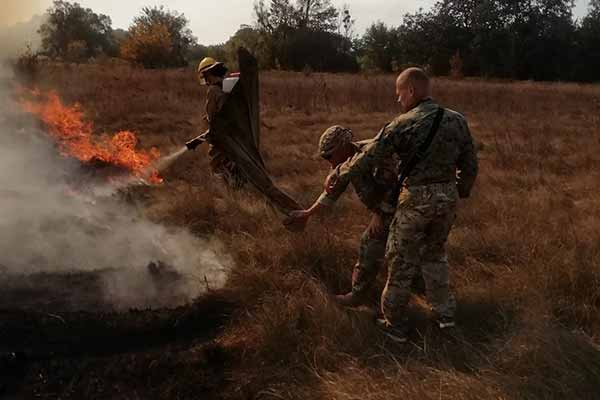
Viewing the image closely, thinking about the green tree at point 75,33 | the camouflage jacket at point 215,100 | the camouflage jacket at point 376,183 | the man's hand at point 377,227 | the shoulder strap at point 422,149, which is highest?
the green tree at point 75,33

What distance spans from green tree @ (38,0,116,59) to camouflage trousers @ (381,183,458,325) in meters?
9.77

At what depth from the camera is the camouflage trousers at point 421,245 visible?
11.4 ft

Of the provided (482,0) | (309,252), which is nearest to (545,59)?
(482,0)

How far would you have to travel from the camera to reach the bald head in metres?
3.40

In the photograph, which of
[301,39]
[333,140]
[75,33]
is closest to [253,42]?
[301,39]

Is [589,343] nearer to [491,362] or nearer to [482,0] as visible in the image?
[491,362]

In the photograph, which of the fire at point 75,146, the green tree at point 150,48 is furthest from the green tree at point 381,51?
the fire at point 75,146

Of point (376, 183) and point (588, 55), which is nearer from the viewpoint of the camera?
point (376, 183)

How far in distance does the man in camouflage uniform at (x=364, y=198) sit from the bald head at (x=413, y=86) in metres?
0.58

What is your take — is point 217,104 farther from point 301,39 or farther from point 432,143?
point 301,39

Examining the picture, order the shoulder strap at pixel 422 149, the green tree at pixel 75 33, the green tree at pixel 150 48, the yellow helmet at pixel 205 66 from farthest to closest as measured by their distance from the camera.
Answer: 1. the green tree at pixel 150 48
2. the green tree at pixel 75 33
3. the yellow helmet at pixel 205 66
4. the shoulder strap at pixel 422 149

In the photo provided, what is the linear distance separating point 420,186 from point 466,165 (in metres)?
0.41

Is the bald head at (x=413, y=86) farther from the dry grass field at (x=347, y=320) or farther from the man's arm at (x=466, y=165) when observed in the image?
the dry grass field at (x=347, y=320)

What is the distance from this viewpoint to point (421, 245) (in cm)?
367
